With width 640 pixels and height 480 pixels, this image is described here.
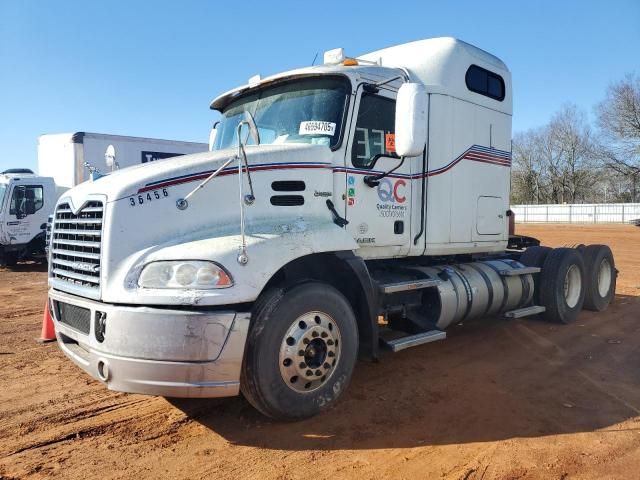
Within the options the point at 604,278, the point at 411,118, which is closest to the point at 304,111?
the point at 411,118

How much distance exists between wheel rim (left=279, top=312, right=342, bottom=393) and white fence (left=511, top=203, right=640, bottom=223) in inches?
1528

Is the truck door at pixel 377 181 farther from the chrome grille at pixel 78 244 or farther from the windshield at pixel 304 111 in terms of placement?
the chrome grille at pixel 78 244

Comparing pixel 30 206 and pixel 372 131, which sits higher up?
pixel 372 131

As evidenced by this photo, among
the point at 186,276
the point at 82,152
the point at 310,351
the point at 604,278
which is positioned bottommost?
the point at 310,351

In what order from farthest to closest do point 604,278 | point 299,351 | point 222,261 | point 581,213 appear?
1. point 581,213
2. point 604,278
3. point 299,351
4. point 222,261

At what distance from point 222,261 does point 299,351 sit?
98 cm

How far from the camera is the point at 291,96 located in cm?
503

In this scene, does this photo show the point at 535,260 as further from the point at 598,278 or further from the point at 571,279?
the point at 598,278

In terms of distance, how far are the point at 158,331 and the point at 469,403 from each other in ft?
9.25

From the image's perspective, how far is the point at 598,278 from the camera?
8664mm

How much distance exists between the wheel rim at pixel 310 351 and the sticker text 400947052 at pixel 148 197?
1422 mm

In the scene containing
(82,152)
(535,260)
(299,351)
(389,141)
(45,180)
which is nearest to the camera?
(299,351)

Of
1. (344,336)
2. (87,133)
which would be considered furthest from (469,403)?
(87,133)

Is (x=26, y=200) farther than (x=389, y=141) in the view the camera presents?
Yes
